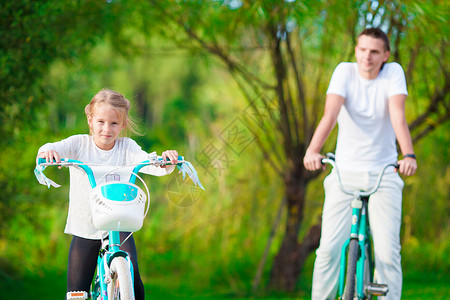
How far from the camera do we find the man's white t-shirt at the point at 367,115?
11.5 feet

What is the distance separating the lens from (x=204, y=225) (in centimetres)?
776

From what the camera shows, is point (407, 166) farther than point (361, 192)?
No

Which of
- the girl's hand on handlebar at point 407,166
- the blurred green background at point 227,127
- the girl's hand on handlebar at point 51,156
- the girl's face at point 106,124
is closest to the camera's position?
the girl's hand on handlebar at point 51,156

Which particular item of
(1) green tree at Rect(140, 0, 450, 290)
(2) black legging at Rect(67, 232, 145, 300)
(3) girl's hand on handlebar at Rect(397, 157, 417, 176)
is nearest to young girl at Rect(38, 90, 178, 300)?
(2) black legging at Rect(67, 232, 145, 300)

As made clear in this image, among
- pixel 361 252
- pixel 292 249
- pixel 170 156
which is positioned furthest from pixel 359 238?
pixel 292 249

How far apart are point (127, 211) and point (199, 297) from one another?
3.93 m

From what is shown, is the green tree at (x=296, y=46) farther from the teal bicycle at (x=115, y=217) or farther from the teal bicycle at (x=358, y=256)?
the teal bicycle at (x=115, y=217)

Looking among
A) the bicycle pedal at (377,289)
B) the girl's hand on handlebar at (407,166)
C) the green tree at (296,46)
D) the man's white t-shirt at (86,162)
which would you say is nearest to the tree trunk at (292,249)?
the green tree at (296,46)

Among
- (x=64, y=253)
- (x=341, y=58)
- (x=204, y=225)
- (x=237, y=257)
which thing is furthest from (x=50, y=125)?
(x=341, y=58)

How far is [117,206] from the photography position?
2576 millimetres

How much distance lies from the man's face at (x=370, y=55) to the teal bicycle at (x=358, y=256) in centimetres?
53

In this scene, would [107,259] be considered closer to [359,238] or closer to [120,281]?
[120,281]

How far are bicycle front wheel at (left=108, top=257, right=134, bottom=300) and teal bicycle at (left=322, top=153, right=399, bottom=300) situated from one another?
1308mm

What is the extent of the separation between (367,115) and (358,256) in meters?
0.80
